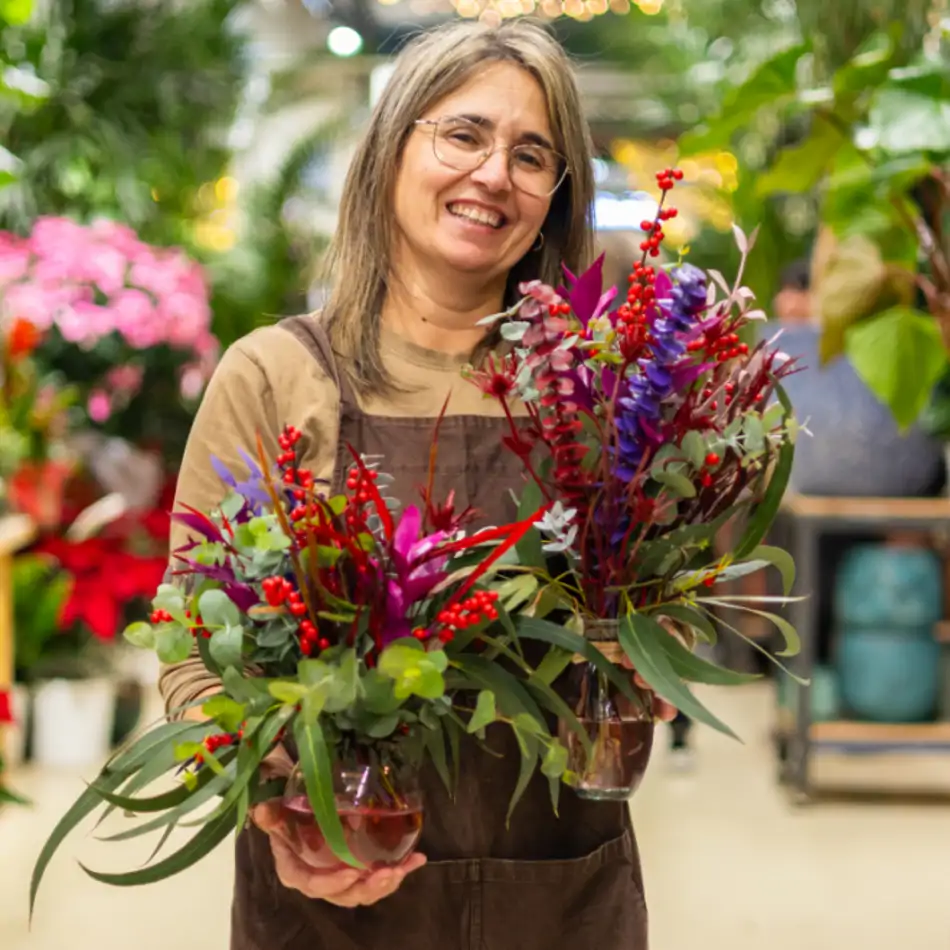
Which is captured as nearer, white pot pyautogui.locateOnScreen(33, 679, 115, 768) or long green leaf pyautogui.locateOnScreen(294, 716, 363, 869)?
long green leaf pyautogui.locateOnScreen(294, 716, 363, 869)

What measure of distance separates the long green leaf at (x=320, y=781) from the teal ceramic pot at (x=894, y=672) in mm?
3474

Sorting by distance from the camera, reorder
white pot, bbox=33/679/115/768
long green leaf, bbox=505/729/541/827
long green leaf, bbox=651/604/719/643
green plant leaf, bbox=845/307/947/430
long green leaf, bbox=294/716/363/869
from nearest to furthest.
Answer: long green leaf, bbox=294/716/363/869 → long green leaf, bbox=505/729/541/827 → long green leaf, bbox=651/604/719/643 → green plant leaf, bbox=845/307/947/430 → white pot, bbox=33/679/115/768

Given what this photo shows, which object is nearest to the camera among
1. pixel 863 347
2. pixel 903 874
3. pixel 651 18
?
pixel 863 347

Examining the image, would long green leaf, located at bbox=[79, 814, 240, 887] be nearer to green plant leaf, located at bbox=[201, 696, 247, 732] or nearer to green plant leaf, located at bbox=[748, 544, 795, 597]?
green plant leaf, located at bbox=[201, 696, 247, 732]

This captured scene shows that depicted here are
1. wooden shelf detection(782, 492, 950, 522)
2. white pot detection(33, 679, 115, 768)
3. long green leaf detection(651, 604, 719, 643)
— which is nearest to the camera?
long green leaf detection(651, 604, 719, 643)

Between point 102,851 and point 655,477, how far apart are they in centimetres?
300

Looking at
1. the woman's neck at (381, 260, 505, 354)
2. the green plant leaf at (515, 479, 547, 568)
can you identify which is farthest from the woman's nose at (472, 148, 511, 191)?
the green plant leaf at (515, 479, 547, 568)

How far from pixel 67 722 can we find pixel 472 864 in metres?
3.20

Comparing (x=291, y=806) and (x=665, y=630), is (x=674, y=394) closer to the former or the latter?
(x=665, y=630)

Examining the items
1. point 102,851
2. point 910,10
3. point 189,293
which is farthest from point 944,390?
point 102,851

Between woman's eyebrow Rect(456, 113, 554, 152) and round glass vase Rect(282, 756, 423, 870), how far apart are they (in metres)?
0.67

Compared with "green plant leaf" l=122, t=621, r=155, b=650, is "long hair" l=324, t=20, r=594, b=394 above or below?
above

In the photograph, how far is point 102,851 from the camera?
12.8ft

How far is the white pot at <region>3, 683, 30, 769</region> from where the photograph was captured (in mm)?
4367
